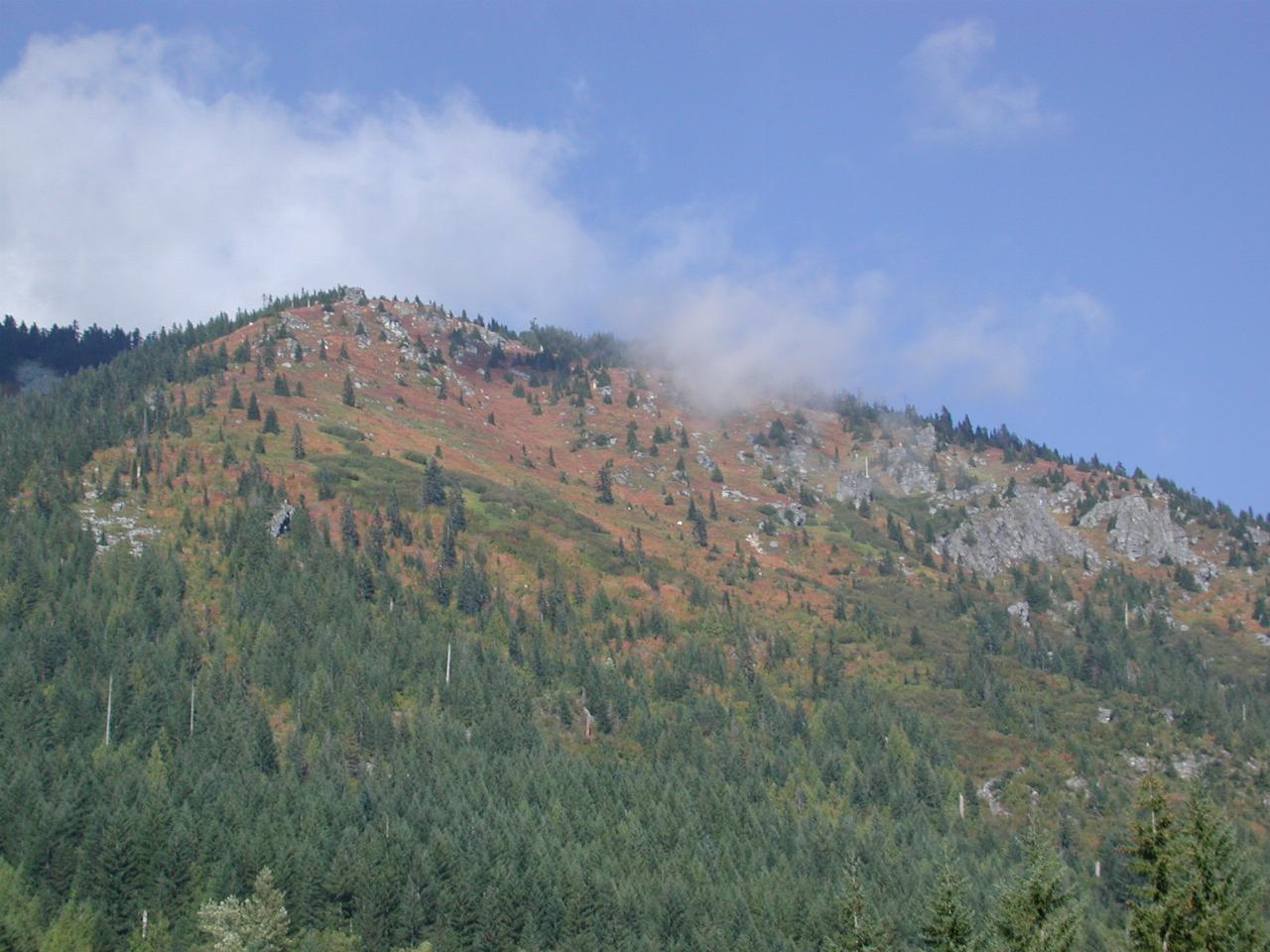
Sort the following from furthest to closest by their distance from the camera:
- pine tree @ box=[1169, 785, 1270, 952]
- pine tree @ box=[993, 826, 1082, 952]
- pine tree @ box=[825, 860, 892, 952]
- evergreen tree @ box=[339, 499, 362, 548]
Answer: evergreen tree @ box=[339, 499, 362, 548]
pine tree @ box=[825, 860, 892, 952]
pine tree @ box=[993, 826, 1082, 952]
pine tree @ box=[1169, 785, 1270, 952]

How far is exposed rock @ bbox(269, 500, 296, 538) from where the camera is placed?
170000 millimetres

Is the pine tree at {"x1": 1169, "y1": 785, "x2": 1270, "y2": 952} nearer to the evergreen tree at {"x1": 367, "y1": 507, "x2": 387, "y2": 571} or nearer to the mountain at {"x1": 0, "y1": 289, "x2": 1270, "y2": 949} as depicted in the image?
the mountain at {"x1": 0, "y1": 289, "x2": 1270, "y2": 949}

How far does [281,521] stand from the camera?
172 m

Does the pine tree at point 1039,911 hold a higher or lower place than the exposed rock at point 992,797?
lower

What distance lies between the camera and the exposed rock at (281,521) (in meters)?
170

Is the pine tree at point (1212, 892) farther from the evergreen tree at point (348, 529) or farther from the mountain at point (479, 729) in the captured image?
the evergreen tree at point (348, 529)

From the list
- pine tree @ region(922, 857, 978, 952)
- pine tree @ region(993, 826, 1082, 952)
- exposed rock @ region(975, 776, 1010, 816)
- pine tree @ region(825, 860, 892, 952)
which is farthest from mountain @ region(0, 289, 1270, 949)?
pine tree @ region(993, 826, 1082, 952)

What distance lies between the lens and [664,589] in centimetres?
18438

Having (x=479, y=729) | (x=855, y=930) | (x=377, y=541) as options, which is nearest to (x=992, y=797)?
(x=479, y=729)

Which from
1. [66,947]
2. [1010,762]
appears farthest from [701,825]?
[66,947]

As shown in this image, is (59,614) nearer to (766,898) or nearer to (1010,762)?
(766,898)

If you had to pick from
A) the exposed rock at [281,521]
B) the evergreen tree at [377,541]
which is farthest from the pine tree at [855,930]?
the exposed rock at [281,521]

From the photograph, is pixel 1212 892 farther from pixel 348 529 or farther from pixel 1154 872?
pixel 348 529

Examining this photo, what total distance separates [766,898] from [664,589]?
7948 cm
